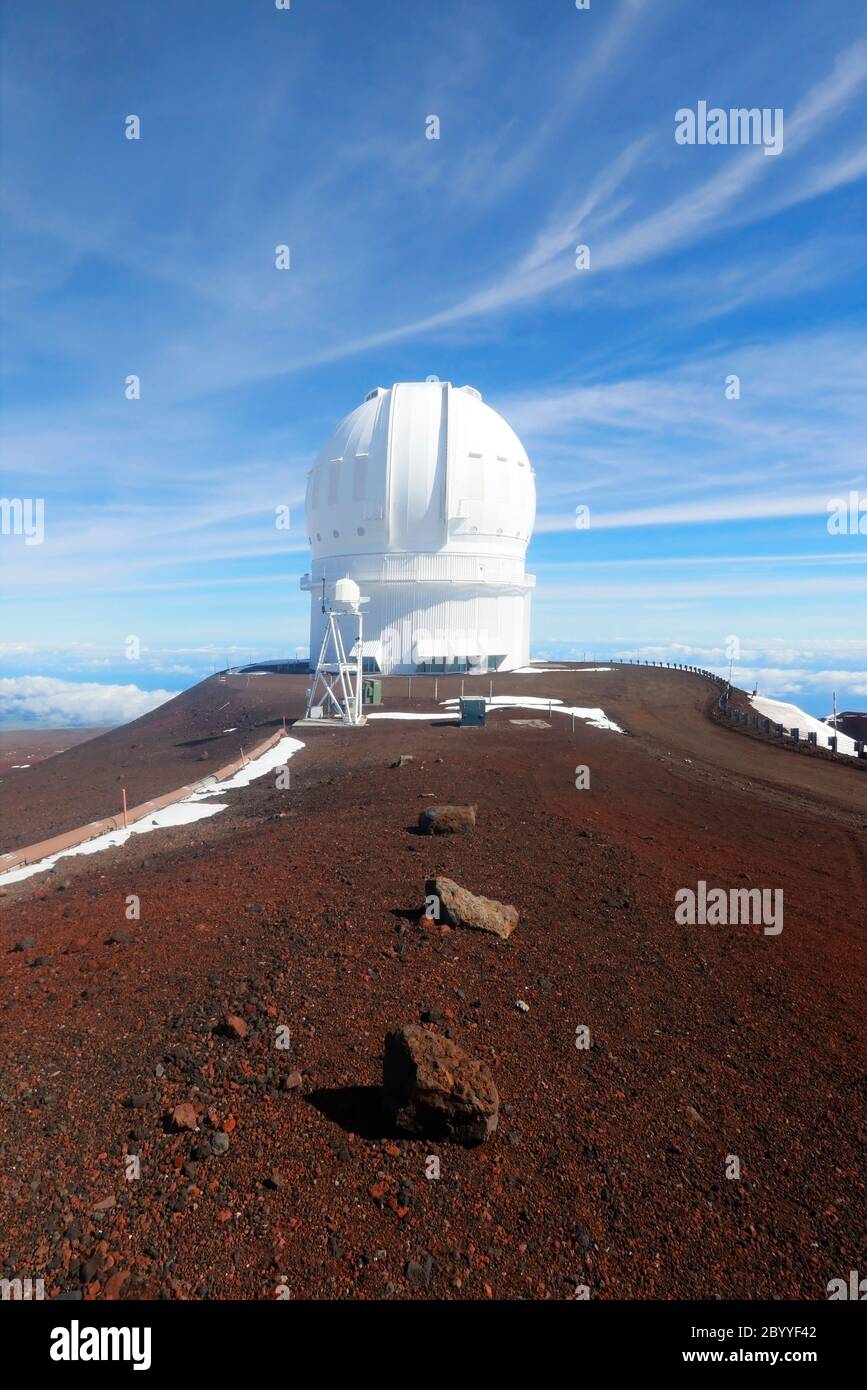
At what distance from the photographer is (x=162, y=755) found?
26.5 m

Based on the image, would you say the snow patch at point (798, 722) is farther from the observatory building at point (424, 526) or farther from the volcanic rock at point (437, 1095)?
the volcanic rock at point (437, 1095)

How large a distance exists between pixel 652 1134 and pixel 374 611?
130 ft

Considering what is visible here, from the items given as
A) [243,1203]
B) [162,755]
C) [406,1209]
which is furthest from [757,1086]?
[162,755]

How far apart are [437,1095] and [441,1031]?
4.37 feet

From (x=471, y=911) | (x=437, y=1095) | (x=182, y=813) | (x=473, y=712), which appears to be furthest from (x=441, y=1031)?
(x=473, y=712)

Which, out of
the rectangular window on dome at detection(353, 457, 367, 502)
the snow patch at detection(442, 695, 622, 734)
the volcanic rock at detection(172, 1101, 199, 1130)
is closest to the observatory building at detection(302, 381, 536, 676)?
the rectangular window on dome at detection(353, 457, 367, 502)

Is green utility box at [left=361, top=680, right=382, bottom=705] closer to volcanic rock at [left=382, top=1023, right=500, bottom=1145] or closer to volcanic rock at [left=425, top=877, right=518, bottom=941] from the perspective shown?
volcanic rock at [left=425, top=877, right=518, bottom=941]

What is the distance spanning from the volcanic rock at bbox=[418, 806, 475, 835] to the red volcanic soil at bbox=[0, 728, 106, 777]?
43.2 m

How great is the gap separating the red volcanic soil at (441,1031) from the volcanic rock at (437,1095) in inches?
6.3

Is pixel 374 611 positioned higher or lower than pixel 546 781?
higher

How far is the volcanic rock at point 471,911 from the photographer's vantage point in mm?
7906

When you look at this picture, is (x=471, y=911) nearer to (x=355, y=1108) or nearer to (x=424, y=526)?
(x=355, y=1108)

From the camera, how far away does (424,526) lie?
42500 mm

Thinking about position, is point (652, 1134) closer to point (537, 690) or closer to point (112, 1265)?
point (112, 1265)
